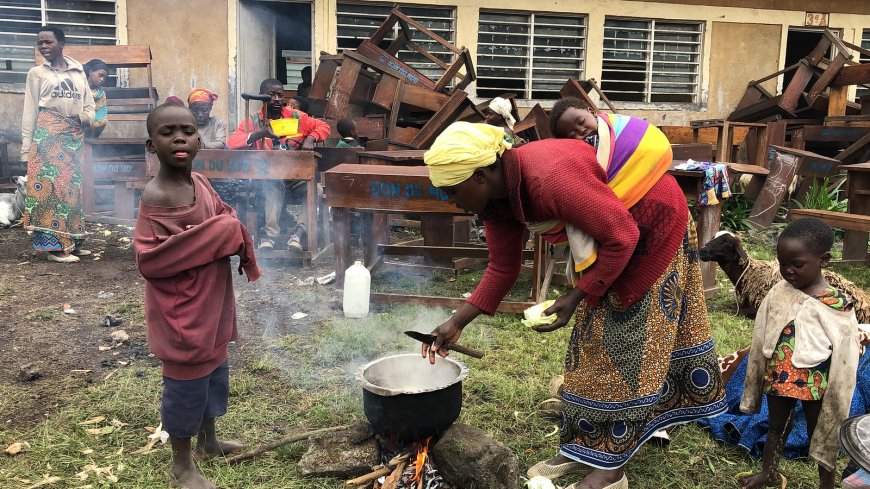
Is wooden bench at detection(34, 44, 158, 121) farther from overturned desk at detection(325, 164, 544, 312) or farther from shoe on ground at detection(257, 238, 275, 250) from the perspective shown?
overturned desk at detection(325, 164, 544, 312)

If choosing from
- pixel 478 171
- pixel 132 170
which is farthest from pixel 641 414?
pixel 132 170

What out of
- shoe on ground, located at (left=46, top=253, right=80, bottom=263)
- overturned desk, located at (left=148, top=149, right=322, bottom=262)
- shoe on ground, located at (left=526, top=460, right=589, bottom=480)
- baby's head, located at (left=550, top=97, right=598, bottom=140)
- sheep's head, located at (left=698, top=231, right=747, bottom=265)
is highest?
baby's head, located at (left=550, top=97, right=598, bottom=140)

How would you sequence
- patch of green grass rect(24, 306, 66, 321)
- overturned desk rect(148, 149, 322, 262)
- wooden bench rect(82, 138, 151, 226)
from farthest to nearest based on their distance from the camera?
wooden bench rect(82, 138, 151, 226)
overturned desk rect(148, 149, 322, 262)
patch of green grass rect(24, 306, 66, 321)

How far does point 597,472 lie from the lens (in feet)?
9.15

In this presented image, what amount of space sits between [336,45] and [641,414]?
949 cm

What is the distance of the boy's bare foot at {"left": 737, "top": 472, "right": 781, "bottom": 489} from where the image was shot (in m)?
2.91

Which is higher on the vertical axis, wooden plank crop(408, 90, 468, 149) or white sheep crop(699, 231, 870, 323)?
wooden plank crop(408, 90, 468, 149)

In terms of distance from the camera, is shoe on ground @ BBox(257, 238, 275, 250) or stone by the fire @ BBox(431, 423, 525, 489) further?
shoe on ground @ BBox(257, 238, 275, 250)

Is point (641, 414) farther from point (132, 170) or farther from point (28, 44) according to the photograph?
point (28, 44)

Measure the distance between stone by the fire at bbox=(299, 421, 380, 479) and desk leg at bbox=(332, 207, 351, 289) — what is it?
2.69 metres

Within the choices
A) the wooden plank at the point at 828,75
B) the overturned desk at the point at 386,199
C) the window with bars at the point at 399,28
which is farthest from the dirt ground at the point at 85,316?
the wooden plank at the point at 828,75

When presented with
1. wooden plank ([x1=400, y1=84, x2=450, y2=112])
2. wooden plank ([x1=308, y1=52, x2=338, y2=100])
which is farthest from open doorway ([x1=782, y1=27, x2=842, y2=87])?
wooden plank ([x1=308, y1=52, x2=338, y2=100])

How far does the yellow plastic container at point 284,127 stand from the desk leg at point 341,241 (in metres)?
2.98

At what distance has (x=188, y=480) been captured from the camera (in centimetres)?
279
